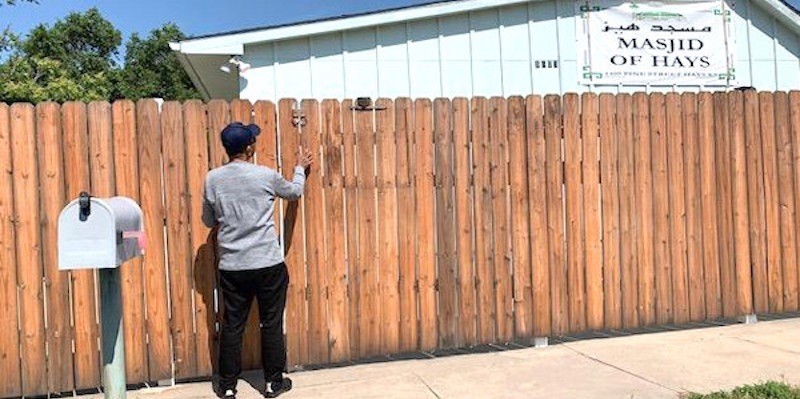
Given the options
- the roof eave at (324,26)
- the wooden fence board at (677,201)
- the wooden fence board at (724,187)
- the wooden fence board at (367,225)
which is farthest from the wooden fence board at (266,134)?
the wooden fence board at (724,187)

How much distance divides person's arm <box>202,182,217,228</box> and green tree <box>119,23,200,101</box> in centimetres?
3236

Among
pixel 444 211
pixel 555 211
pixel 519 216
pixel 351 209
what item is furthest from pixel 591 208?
pixel 351 209

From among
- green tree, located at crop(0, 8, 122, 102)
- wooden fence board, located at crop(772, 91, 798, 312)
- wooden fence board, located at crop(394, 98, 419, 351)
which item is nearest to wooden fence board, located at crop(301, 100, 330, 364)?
wooden fence board, located at crop(394, 98, 419, 351)

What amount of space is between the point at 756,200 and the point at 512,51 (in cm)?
421

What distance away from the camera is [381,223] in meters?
5.62

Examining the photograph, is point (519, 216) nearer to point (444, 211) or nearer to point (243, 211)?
point (444, 211)

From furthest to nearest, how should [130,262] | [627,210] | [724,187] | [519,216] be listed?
[724,187]
[627,210]
[519,216]
[130,262]

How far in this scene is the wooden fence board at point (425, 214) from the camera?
18.7ft

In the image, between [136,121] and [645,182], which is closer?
[136,121]

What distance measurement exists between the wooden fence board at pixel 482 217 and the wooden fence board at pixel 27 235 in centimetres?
328

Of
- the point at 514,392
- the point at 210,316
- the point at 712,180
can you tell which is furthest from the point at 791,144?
the point at 210,316

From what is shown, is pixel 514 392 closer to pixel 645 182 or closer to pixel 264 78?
pixel 645 182

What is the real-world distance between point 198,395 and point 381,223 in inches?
73.1

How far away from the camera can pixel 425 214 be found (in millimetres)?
Result: 5723
